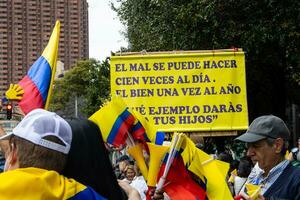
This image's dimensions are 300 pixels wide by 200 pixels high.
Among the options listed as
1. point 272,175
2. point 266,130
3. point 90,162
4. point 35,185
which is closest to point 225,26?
point 266,130

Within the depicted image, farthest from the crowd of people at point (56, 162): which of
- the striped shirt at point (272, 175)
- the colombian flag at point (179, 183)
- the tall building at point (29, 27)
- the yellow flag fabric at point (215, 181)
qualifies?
the tall building at point (29, 27)

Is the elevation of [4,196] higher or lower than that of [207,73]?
lower

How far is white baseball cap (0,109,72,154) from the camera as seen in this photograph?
271cm

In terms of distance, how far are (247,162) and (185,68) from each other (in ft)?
5.32

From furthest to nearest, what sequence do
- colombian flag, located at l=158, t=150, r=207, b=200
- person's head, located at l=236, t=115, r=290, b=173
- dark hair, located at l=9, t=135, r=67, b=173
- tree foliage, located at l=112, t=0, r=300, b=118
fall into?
1. tree foliage, located at l=112, t=0, r=300, b=118
2. colombian flag, located at l=158, t=150, r=207, b=200
3. person's head, located at l=236, t=115, r=290, b=173
4. dark hair, located at l=9, t=135, r=67, b=173

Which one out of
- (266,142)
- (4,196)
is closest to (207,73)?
(266,142)

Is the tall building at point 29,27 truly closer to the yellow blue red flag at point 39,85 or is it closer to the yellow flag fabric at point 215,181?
the yellow blue red flag at point 39,85

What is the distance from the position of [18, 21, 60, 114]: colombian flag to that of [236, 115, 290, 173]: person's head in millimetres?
2922

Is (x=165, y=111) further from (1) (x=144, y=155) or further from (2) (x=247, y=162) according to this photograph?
(1) (x=144, y=155)

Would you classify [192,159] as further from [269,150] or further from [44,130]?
[44,130]

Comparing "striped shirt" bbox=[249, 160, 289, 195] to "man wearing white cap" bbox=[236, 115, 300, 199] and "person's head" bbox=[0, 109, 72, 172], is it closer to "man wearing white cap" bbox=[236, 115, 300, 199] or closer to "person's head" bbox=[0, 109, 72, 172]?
"man wearing white cap" bbox=[236, 115, 300, 199]

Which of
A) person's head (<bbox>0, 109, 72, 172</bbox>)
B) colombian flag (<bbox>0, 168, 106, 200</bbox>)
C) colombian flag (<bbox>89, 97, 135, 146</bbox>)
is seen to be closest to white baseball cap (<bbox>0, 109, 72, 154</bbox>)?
person's head (<bbox>0, 109, 72, 172</bbox>)

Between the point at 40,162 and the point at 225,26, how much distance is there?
44.6 ft

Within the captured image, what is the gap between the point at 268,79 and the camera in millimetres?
22641
